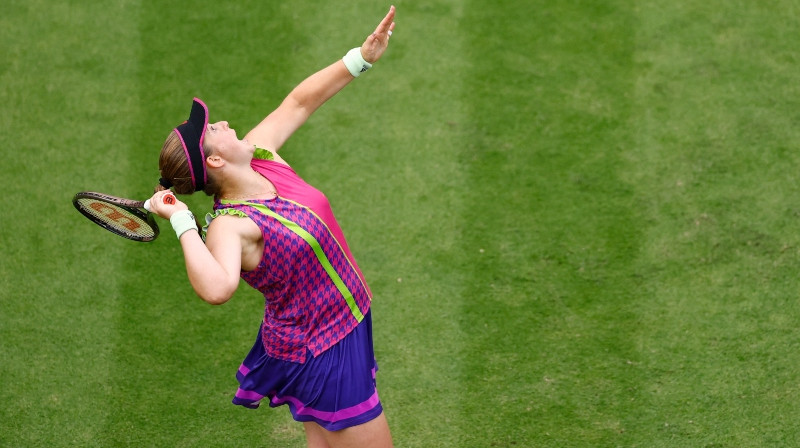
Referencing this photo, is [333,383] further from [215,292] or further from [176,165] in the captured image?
[176,165]

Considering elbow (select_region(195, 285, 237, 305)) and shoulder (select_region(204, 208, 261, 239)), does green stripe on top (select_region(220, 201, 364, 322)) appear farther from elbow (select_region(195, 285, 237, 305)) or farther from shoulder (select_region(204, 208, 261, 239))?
elbow (select_region(195, 285, 237, 305))

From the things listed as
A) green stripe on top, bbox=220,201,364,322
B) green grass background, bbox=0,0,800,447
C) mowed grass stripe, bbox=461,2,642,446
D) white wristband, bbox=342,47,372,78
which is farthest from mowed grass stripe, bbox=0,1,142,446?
white wristband, bbox=342,47,372,78

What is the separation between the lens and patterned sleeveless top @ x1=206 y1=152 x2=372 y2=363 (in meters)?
4.23

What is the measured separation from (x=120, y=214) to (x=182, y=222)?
0.64 metres

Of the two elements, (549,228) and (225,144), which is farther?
Answer: (549,228)

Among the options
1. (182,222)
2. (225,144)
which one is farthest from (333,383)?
(225,144)

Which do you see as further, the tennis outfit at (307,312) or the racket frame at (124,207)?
the racket frame at (124,207)

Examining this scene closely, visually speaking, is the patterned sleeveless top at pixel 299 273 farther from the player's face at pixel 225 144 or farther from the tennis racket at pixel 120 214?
the tennis racket at pixel 120 214

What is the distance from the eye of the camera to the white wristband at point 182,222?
4.02m

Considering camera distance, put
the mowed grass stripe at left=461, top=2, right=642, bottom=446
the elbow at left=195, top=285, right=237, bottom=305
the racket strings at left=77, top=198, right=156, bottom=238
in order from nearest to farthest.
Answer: the elbow at left=195, top=285, right=237, bottom=305 → the racket strings at left=77, top=198, right=156, bottom=238 → the mowed grass stripe at left=461, top=2, right=642, bottom=446

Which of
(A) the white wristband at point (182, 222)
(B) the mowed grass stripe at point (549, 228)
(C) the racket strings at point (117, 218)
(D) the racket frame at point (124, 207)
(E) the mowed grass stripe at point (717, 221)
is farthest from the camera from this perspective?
(B) the mowed grass stripe at point (549, 228)

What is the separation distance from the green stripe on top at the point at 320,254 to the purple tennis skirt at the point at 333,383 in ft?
0.38

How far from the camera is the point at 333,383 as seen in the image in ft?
14.9

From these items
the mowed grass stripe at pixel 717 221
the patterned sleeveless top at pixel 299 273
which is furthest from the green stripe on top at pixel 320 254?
the mowed grass stripe at pixel 717 221
